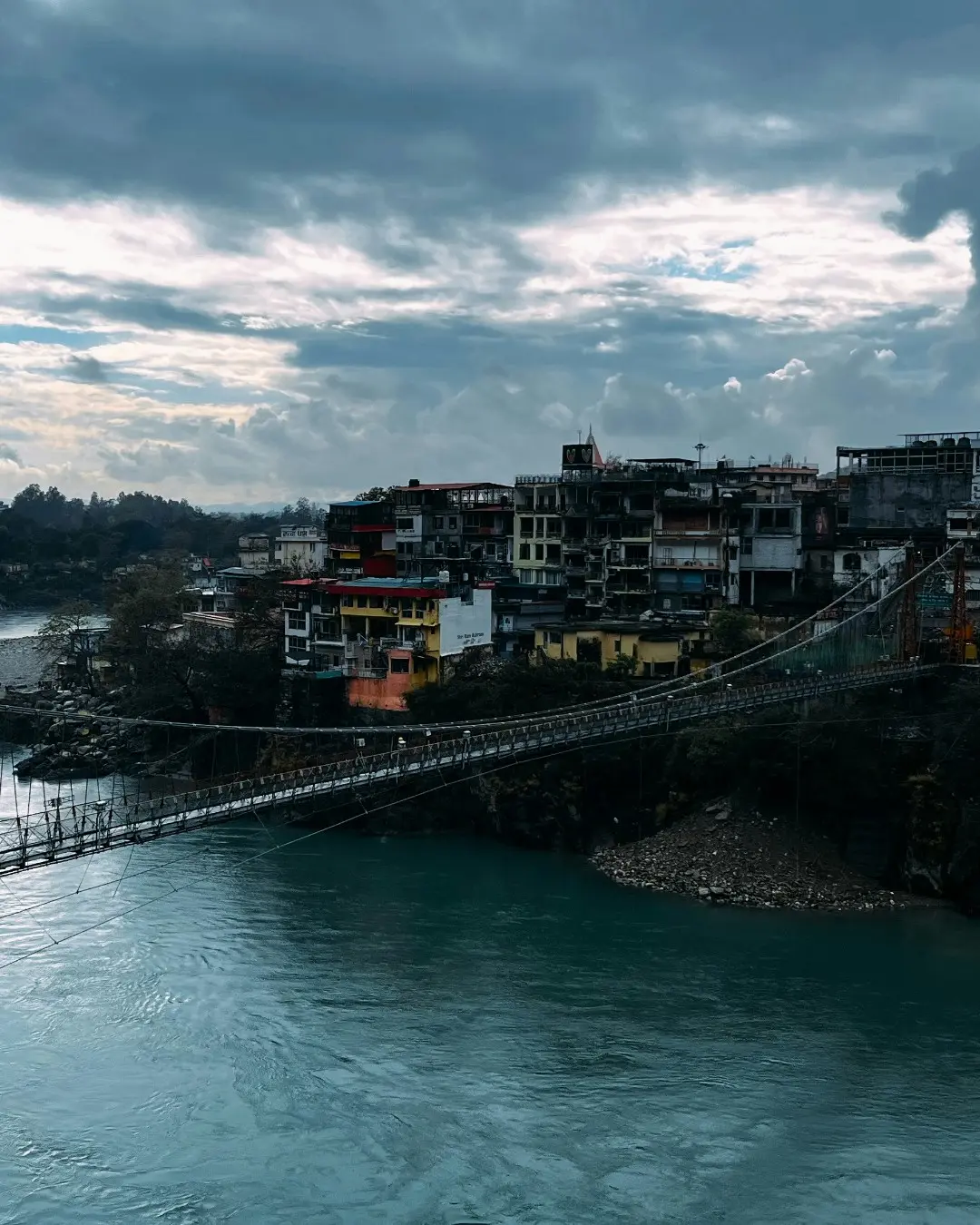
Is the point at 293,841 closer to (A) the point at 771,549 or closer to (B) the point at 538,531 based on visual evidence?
(B) the point at 538,531

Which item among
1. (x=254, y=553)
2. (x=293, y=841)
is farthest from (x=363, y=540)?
(x=254, y=553)

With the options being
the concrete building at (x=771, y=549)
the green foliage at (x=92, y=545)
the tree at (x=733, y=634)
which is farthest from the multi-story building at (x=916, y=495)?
the green foliage at (x=92, y=545)

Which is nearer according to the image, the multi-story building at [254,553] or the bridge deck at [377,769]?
the bridge deck at [377,769]

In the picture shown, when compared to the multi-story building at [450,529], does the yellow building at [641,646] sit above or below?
below

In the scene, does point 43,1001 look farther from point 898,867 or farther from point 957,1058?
point 898,867

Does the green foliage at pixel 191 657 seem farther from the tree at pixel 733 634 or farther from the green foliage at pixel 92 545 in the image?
the green foliage at pixel 92 545
